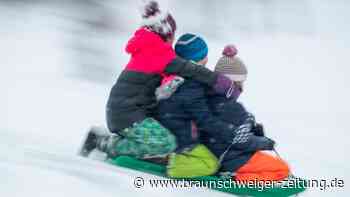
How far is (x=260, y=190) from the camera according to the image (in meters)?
4.58

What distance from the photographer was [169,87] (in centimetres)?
450

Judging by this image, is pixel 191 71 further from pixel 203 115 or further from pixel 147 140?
pixel 147 140

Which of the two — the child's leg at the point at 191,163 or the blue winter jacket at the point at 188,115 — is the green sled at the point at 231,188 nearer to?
the child's leg at the point at 191,163

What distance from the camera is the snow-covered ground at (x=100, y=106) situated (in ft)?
13.0

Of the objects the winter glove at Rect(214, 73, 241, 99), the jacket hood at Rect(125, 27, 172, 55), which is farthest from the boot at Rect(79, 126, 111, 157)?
the winter glove at Rect(214, 73, 241, 99)

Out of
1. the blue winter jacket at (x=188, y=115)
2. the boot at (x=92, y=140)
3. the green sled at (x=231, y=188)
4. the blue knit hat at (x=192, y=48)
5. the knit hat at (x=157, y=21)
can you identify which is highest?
the knit hat at (x=157, y=21)

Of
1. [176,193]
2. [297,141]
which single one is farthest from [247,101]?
[176,193]

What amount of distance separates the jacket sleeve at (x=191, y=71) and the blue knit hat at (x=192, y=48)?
20 centimetres

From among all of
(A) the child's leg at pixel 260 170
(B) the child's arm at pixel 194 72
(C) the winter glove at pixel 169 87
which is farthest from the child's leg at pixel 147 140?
(A) the child's leg at pixel 260 170

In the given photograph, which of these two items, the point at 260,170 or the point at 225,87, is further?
the point at 260,170

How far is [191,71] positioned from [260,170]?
730 mm

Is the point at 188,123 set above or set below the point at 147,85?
below

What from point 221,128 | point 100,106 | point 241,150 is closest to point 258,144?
point 241,150

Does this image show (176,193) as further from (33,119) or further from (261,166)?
(33,119)
